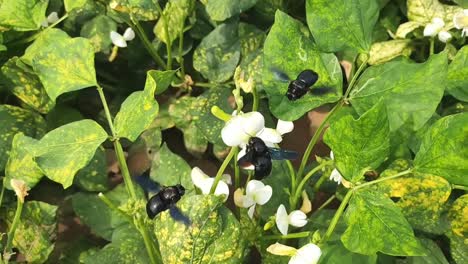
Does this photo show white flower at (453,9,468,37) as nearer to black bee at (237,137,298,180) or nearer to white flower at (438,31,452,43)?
white flower at (438,31,452,43)

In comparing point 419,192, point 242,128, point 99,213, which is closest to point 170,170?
point 99,213

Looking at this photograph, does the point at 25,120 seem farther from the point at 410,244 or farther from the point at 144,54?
the point at 410,244

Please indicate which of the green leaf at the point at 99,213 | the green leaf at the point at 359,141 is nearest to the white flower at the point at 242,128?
the green leaf at the point at 359,141

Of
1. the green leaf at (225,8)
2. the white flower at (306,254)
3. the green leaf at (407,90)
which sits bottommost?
the white flower at (306,254)

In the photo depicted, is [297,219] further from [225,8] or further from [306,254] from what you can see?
[225,8]

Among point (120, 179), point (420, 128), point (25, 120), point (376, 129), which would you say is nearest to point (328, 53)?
point (420, 128)

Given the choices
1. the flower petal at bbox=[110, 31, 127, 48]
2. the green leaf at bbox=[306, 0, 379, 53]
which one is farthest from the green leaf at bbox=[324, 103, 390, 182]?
the flower petal at bbox=[110, 31, 127, 48]

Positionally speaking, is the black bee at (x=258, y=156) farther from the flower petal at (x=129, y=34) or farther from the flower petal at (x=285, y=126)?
the flower petal at (x=129, y=34)
